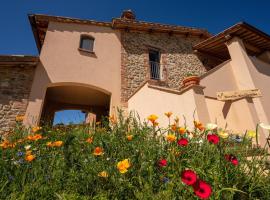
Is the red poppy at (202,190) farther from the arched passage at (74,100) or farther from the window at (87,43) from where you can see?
the window at (87,43)

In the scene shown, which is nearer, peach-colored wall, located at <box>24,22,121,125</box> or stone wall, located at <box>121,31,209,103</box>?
peach-colored wall, located at <box>24,22,121,125</box>

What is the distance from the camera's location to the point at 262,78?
26.8ft

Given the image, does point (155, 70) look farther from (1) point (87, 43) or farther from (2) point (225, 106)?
(2) point (225, 106)

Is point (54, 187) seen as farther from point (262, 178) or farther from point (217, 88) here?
point (217, 88)

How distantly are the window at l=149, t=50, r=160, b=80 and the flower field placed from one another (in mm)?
7357

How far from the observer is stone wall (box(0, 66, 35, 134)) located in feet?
19.6

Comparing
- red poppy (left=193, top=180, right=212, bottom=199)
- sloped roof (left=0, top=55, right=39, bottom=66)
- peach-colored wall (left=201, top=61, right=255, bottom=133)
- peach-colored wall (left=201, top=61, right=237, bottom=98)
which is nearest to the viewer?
red poppy (left=193, top=180, right=212, bottom=199)

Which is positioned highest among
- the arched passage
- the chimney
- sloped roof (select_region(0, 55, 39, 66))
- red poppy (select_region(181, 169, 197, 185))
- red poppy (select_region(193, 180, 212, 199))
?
the chimney

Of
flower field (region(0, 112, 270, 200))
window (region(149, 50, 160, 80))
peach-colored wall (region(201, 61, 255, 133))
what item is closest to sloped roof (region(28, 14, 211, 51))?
window (region(149, 50, 160, 80))

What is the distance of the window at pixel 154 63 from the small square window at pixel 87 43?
2.95m

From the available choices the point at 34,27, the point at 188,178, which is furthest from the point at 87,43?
the point at 188,178

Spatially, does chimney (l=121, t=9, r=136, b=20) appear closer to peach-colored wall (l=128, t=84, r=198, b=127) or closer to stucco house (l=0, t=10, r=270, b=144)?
stucco house (l=0, t=10, r=270, b=144)

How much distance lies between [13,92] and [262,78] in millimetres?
9628

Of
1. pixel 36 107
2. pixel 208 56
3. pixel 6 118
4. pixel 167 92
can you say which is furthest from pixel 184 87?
pixel 208 56
